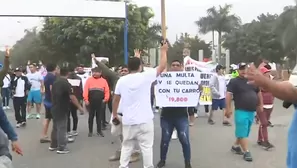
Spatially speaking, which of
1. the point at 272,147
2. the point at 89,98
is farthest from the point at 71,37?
the point at 272,147

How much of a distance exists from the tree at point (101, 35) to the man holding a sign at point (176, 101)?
79.0 feet

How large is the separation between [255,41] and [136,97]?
167ft

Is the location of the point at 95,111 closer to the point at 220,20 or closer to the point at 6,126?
the point at 6,126

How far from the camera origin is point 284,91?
2770 millimetres

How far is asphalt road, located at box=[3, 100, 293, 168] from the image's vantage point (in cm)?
784

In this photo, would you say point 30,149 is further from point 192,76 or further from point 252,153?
point 252,153

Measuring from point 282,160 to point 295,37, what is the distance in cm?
3862

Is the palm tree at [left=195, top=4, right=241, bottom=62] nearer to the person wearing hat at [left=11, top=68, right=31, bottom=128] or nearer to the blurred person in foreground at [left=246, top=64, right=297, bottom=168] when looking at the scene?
the person wearing hat at [left=11, top=68, right=31, bottom=128]

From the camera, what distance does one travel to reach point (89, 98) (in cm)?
1052

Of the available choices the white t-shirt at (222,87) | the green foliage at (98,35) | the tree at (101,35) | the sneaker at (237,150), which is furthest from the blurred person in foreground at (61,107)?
the tree at (101,35)

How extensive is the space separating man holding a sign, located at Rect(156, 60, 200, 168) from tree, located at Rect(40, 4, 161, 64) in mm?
24072

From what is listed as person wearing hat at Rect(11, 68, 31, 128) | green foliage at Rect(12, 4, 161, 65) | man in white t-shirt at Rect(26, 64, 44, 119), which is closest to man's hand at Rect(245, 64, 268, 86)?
person wearing hat at Rect(11, 68, 31, 128)

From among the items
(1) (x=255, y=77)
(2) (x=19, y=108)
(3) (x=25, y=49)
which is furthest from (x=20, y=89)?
(3) (x=25, y=49)

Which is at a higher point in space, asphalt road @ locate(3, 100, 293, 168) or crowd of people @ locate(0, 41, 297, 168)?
crowd of people @ locate(0, 41, 297, 168)
